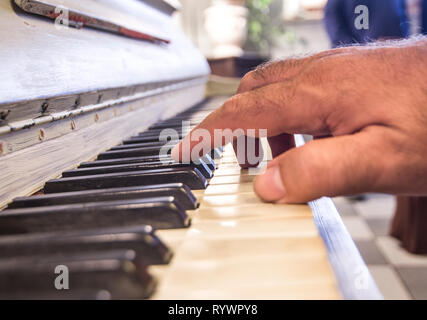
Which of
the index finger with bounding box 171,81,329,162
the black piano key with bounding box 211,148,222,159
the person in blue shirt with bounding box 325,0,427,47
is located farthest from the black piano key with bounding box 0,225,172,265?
the person in blue shirt with bounding box 325,0,427,47

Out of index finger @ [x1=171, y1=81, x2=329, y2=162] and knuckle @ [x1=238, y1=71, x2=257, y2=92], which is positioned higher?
knuckle @ [x1=238, y1=71, x2=257, y2=92]

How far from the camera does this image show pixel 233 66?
9.04 feet

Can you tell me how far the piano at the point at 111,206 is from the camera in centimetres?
41

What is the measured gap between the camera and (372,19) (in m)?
2.40

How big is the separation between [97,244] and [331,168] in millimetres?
339

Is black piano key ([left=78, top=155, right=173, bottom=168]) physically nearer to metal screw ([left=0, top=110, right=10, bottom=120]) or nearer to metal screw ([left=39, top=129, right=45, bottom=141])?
metal screw ([left=39, top=129, right=45, bottom=141])

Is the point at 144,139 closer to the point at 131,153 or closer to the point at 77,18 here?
the point at 131,153

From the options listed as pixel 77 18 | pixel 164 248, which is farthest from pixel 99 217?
pixel 77 18

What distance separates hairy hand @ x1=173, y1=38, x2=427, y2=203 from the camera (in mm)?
553

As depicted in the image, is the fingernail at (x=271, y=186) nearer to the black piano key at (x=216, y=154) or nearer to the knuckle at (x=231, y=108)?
the knuckle at (x=231, y=108)

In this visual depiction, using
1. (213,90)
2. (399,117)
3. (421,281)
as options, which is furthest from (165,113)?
(421,281)

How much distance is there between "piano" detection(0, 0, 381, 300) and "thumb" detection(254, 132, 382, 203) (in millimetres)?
46
